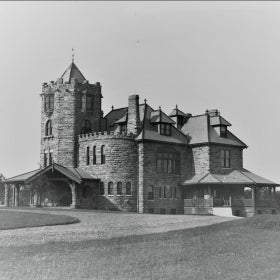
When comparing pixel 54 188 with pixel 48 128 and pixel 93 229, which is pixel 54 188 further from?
pixel 93 229

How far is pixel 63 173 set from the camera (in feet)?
135

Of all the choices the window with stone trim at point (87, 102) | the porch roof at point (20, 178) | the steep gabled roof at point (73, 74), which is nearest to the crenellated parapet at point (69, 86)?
the window with stone trim at point (87, 102)

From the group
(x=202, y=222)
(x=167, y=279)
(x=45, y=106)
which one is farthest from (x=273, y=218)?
(x=45, y=106)

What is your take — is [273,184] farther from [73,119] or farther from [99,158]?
[73,119]

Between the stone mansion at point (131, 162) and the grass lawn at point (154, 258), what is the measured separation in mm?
19470

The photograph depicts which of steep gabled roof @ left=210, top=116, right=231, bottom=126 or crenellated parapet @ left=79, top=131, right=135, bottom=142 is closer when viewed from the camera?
crenellated parapet @ left=79, top=131, right=135, bottom=142

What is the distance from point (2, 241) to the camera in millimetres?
21156

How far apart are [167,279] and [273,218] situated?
13.3 m

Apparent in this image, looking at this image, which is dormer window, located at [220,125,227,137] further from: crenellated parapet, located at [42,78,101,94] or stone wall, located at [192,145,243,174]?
crenellated parapet, located at [42,78,101,94]

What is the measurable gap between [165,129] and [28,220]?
21.9 meters

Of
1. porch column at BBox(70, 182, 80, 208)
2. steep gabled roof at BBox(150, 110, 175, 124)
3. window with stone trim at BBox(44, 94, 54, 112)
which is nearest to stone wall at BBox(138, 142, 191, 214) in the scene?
steep gabled roof at BBox(150, 110, 175, 124)

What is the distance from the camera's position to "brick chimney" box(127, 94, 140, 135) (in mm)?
44725

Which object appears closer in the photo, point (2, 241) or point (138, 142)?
point (2, 241)

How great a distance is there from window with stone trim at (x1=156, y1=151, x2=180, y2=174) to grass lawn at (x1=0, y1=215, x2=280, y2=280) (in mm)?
20990
